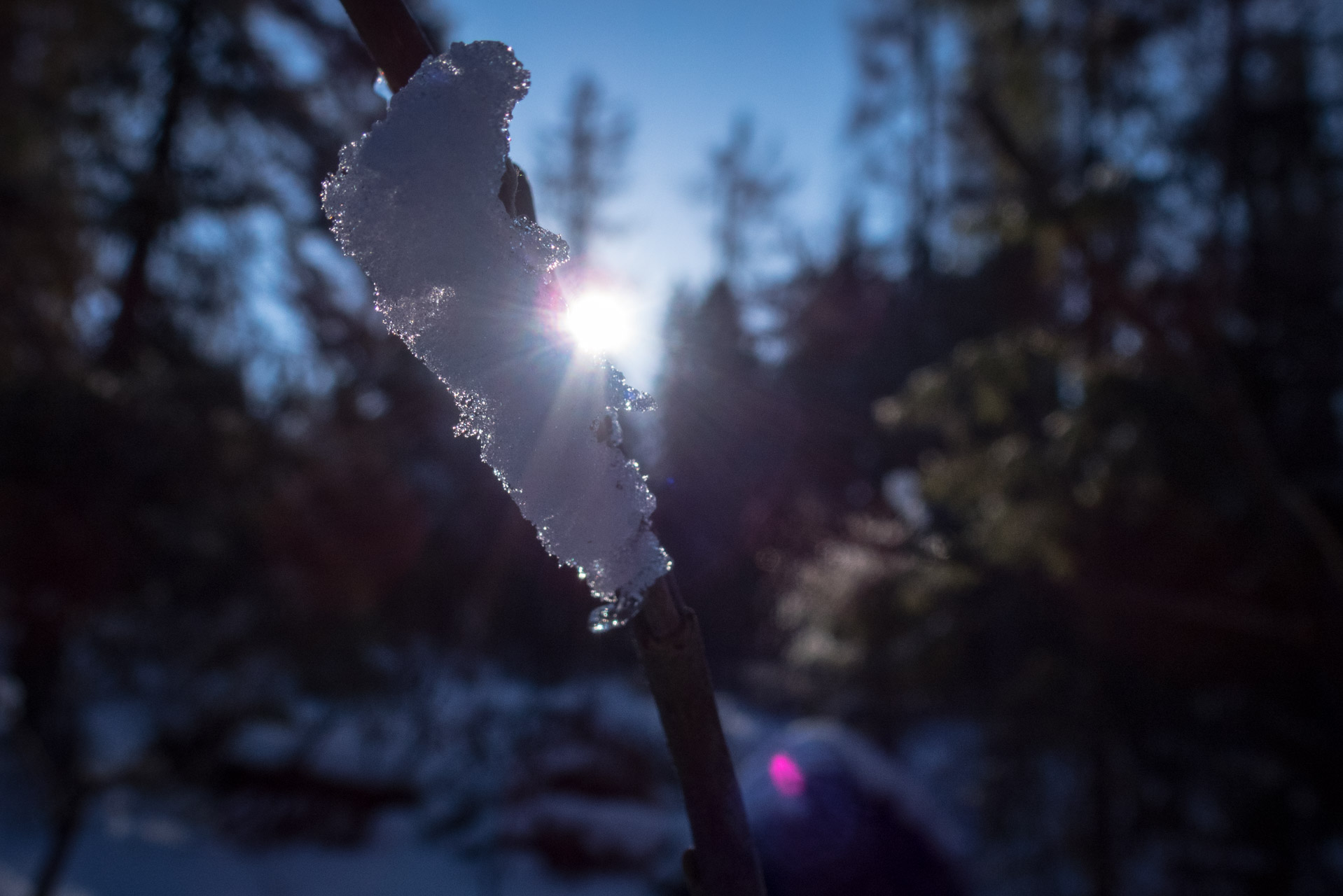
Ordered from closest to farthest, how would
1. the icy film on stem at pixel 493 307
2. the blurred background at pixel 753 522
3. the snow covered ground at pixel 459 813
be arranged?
the icy film on stem at pixel 493 307
the blurred background at pixel 753 522
the snow covered ground at pixel 459 813

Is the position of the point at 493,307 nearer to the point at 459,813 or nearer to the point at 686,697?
the point at 686,697

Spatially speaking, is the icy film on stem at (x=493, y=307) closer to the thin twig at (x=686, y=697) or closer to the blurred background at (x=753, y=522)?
the thin twig at (x=686, y=697)

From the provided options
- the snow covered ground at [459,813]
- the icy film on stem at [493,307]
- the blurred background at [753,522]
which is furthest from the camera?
the snow covered ground at [459,813]

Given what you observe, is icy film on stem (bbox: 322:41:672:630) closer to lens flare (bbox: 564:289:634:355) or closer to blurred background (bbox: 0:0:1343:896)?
lens flare (bbox: 564:289:634:355)

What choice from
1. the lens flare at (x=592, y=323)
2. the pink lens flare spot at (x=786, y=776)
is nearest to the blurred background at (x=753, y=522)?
→ the pink lens flare spot at (x=786, y=776)

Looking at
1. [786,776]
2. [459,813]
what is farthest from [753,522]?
[459,813]

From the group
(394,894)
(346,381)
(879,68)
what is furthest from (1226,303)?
(879,68)
